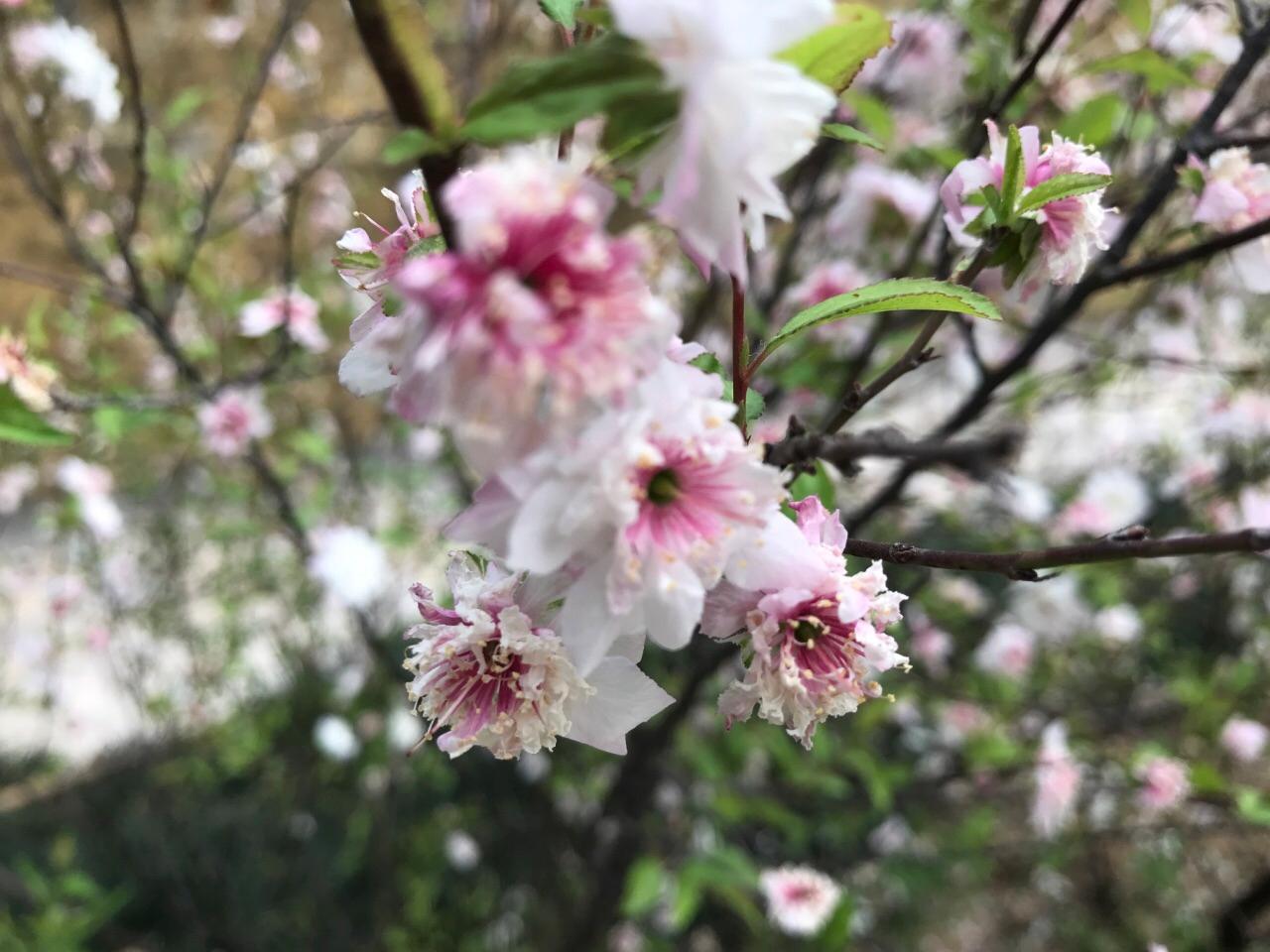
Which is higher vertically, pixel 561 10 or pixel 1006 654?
pixel 561 10

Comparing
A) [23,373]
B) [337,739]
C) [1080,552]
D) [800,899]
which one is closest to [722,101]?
[1080,552]

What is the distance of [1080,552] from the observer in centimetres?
26

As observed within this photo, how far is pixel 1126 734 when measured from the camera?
4.31 feet

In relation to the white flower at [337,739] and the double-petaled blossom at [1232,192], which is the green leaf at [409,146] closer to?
the double-petaled blossom at [1232,192]

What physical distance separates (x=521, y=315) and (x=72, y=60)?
4.20ft

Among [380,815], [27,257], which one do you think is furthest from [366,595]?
[27,257]

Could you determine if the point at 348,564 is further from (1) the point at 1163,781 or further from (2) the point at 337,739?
(1) the point at 1163,781

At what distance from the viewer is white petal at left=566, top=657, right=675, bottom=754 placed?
280mm

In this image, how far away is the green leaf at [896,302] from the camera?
29cm

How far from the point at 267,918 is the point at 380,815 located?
0.90 ft

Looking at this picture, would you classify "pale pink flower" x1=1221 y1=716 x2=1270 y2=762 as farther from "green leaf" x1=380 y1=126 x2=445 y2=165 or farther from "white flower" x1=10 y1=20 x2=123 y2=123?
"white flower" x1=10 y1=20 x2=123 y2=123

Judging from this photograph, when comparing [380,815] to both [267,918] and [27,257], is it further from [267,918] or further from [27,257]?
[27,257]

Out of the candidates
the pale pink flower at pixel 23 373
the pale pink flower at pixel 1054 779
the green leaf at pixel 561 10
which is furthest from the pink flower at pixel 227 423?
the pale pink flower at pixel 1054 779

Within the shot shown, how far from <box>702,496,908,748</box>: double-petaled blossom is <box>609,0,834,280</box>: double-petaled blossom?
0.11 meters
